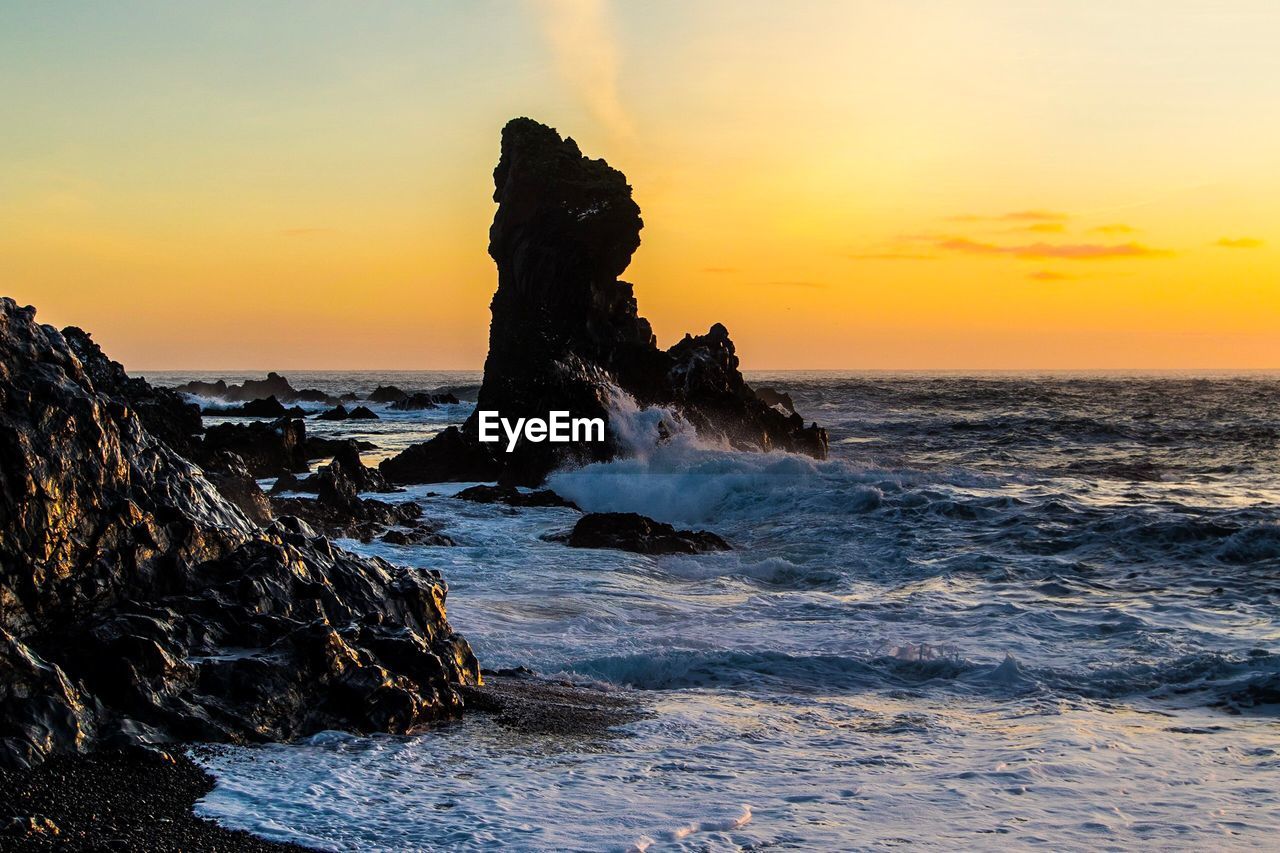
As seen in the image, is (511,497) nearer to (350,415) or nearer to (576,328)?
(576,328)

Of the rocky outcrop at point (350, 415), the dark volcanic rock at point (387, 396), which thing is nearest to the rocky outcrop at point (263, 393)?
the dark volcanic rock at point (387, 396)

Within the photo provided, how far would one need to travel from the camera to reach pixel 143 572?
856 cm

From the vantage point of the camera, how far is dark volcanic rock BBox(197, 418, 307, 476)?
2789 centimetres

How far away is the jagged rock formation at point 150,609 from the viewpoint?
7.41 m

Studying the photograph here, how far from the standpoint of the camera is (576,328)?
1538 inches

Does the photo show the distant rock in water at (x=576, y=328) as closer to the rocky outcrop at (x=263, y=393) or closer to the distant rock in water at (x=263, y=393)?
the rocky outcrop at (x=263, y=393)

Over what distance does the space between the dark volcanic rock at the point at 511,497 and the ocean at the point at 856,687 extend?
0.82 m

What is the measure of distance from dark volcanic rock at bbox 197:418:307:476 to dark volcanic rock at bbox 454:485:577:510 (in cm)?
538

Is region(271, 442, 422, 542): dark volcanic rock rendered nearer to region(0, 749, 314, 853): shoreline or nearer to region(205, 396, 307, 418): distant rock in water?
region(0, 749, 314, 853): shoreline

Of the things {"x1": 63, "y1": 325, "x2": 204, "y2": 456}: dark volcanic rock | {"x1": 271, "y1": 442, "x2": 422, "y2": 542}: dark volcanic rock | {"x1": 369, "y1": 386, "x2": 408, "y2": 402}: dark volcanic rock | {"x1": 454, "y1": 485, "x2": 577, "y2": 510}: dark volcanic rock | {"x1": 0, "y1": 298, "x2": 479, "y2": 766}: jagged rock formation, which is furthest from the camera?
{"x1": 369, "y1": 386, "x2": 408, "y2": 402}: dark volcanic rock

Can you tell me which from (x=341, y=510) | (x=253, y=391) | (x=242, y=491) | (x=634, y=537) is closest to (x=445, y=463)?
(x=341, y=510)

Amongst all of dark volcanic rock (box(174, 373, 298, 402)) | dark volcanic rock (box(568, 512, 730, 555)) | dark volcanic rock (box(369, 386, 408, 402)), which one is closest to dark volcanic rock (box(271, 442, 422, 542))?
dark volcanic rock (box(568, 512, 730, 555))

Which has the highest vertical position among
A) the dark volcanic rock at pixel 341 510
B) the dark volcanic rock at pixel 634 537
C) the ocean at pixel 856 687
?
the dark volcanic rock at pixel 341 510

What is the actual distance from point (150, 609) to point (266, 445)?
21.3 metres
